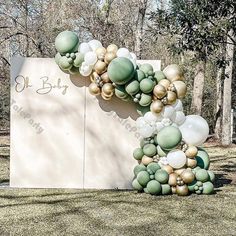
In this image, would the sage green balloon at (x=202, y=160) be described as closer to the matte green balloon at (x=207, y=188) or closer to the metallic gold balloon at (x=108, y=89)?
the matte green balloon at (x=207, y=188)

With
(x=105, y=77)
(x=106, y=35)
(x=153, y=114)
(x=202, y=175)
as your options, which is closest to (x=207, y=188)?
(x=202, y=175)

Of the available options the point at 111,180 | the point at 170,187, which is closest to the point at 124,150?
the point at 111,180

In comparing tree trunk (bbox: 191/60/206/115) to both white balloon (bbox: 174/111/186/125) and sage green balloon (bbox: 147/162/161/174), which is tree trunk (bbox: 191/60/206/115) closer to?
white balloon (bbox: 174/111/186/125)

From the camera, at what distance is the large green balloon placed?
21.3 feet

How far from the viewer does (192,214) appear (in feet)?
18.2

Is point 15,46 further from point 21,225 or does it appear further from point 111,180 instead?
point 21,225

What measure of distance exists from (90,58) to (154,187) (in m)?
2.09

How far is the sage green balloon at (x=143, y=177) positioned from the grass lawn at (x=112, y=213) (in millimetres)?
201

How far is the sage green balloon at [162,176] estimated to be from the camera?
649cm

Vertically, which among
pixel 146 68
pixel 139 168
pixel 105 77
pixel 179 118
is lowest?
pixel 139 168

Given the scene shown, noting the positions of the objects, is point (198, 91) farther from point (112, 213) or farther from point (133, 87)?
point (112, 213)

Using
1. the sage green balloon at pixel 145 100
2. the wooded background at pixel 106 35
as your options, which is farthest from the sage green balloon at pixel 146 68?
the wooded background at pixel 106 35

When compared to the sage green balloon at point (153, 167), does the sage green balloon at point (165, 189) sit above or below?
below

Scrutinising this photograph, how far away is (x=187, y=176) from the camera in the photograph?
6.49 meters
